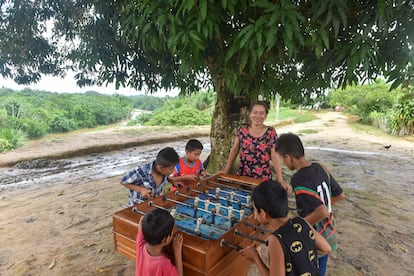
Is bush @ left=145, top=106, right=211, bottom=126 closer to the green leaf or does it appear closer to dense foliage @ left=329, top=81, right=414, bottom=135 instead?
dense foliage @ left=329, top=81, right=414, bottom=135

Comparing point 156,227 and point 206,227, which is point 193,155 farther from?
point 156,227

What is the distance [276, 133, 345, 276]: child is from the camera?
5.41 feet

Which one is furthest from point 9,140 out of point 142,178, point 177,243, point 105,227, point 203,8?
point 177,243

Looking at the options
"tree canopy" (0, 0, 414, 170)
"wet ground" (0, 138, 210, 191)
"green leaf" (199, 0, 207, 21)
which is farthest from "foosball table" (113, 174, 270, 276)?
"wet ground" (0, 138, 210, 191)

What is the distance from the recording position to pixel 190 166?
2916 millimetres

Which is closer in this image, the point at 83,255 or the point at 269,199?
the point at 269,199

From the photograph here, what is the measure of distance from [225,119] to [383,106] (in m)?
17.0

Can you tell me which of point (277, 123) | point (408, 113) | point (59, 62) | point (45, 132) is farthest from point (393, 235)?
point (45, 132)

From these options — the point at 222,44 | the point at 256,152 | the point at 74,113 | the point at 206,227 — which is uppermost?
the point at 222,44

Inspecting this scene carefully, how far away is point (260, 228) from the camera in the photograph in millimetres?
1617

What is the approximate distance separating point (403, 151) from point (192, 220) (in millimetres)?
9924

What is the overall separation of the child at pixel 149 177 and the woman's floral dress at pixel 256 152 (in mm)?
1005

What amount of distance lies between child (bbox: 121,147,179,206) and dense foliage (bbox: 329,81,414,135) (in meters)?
10.3

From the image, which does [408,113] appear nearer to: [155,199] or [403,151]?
[403,151]
